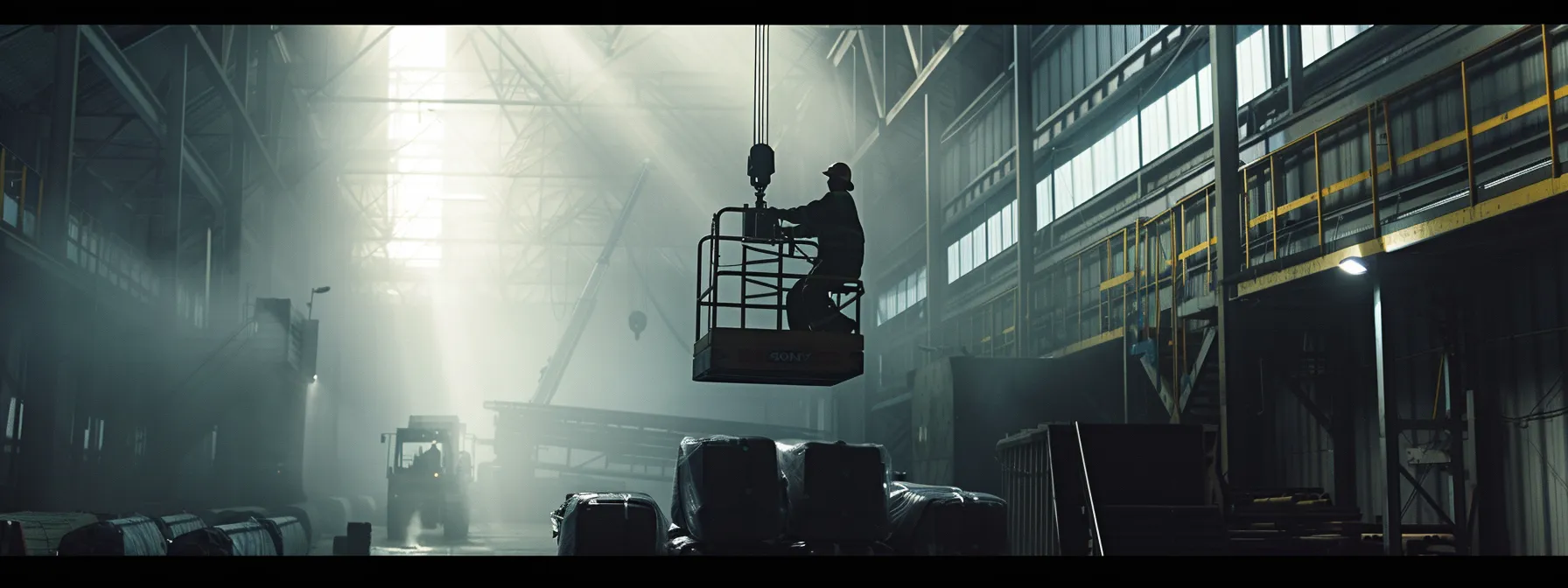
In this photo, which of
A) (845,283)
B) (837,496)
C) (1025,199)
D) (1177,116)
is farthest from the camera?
(1025,199)

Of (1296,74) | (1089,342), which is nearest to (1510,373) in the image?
(1296,74)

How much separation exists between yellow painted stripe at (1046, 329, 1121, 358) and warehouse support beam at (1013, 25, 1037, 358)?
223 cm

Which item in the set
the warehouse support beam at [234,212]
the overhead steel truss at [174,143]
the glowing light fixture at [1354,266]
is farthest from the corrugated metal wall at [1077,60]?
the warehouse support beam at [234,212]

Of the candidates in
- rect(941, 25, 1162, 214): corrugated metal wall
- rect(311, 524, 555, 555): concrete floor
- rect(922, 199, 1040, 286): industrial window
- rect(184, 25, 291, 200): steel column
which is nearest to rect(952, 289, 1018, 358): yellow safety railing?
rect(922, 199, 1040, 286): industrial window

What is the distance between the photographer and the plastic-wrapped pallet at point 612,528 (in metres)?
11.0

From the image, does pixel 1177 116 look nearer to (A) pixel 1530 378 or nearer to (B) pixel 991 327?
(B) pixel 991 327

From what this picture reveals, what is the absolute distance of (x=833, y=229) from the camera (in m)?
11.2

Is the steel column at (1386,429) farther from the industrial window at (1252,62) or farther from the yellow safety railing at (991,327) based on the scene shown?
the yellow safety railing at (991,327)

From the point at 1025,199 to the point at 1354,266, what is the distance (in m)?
12.0

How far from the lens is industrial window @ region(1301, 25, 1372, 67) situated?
54.0ft

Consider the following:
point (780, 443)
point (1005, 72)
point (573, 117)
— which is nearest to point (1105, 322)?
point (1005, 72)
